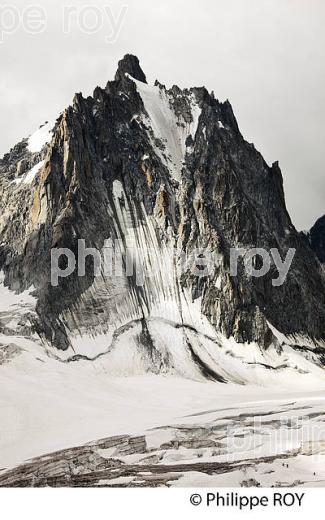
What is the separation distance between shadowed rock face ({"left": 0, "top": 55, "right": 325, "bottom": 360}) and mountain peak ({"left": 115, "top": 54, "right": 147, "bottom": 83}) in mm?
491

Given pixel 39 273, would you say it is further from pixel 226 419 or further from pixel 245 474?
pixel 245 474

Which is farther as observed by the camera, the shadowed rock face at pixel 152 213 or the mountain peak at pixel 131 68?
the mountain peak at pixel 131 68

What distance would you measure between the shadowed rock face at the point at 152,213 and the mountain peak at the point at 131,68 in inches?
19.3

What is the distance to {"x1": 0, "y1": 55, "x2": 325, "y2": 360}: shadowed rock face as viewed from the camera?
11925cm

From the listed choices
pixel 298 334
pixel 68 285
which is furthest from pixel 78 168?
pixel 298 334

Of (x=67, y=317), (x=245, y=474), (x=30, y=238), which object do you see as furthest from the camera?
(x=30, y=238)

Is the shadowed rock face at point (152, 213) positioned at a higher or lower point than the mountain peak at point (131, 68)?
lower

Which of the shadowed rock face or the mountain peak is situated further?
the mountain peak

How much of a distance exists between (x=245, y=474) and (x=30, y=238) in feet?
278

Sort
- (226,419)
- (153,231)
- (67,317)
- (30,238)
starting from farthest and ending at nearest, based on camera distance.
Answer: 1. (153,231)
2. (30,238)
3. (67,317)
4. (226,419)

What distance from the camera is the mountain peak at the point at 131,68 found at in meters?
165

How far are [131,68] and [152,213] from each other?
48.8m

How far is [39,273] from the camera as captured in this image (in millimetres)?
115938

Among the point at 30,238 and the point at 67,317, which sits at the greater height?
the point at 30,238
